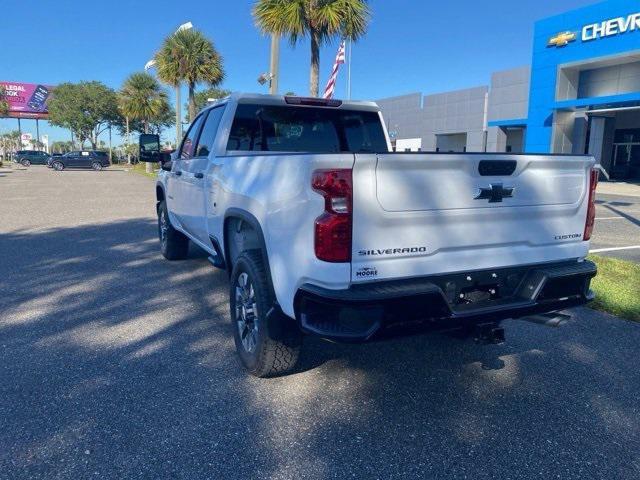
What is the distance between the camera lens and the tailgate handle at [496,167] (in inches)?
110

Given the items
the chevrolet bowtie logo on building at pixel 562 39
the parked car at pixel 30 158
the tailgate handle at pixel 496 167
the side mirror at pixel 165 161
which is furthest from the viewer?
the parked car at pixel 30 158

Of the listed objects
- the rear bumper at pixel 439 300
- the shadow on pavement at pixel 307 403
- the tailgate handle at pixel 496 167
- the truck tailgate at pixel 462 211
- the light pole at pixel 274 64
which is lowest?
the shadow on pavement at pixel 307 403

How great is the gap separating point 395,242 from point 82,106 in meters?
71.3

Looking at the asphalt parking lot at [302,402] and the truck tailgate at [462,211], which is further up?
the truck tailgate at [462,211]

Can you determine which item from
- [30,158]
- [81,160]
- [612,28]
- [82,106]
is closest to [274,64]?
[612,28]

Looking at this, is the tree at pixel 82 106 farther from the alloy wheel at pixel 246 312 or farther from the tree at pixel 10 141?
the alloy wheel at pixel 246 312

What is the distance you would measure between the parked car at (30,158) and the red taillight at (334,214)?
2352 inches

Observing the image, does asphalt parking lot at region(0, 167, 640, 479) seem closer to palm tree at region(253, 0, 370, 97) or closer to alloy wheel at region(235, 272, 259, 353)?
alloy wheel at region(235, 272, 259, 353)

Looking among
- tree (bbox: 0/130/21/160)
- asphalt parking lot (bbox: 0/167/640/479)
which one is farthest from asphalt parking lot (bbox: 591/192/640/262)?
tree (bbox: 0/130/21/160)

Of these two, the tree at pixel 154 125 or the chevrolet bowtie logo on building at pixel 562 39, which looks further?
the tree at pixel 154 125

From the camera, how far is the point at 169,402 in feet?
10.0

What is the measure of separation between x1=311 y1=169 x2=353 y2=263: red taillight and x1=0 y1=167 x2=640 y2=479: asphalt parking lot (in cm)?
108

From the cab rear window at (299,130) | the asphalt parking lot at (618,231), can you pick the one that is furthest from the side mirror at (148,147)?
the asphalt parking lot at (618,231)

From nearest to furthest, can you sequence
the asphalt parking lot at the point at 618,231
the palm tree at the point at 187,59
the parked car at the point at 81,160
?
1. the asphalt parking lot at the point at 618,231
2. the palm tree at the point at 187,59
3. the parked car at the point at 81,160
